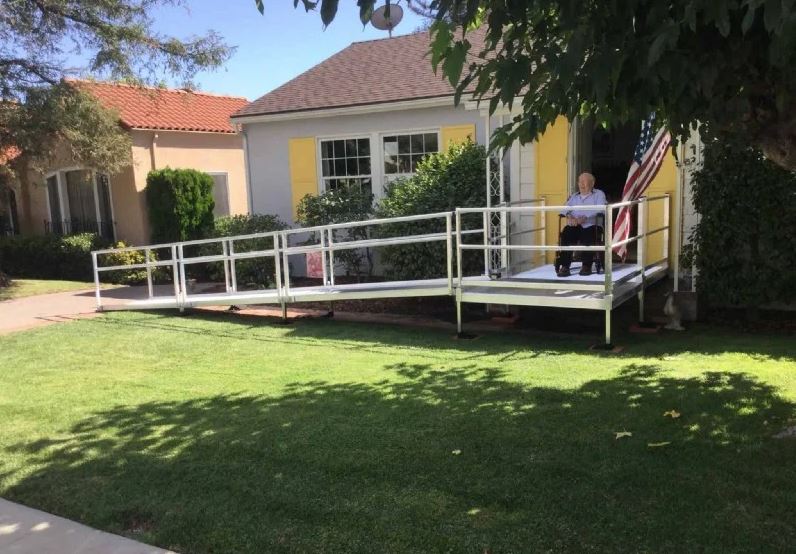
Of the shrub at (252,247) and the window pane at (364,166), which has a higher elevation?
the window pane at (364,166)

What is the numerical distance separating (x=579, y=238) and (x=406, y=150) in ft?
16.9

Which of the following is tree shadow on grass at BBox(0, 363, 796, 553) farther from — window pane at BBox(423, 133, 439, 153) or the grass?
the grass

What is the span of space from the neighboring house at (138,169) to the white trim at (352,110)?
10.1 ft

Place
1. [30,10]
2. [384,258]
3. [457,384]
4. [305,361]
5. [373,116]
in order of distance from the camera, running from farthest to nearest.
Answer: [30,10] → [373,116] → [384,258] → [305,361] → [457,384]

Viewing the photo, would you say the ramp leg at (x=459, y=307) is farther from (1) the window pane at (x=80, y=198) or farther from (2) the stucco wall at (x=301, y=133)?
(1) the window pane at (x=80, y=198)

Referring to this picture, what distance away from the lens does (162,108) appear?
18.3 metres

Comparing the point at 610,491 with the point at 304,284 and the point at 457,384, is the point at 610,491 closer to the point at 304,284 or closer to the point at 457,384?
the point at 457,384

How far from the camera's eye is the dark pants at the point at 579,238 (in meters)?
8.19

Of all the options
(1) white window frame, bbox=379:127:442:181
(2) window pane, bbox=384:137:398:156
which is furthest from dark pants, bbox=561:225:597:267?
(2) window pane, bbox=384:137:398:156

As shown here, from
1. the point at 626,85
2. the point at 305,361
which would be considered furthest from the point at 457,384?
the point at 626,85

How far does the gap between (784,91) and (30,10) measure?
15.2 m

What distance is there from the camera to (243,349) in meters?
7.93

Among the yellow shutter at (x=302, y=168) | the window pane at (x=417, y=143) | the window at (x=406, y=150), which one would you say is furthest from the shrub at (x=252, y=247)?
the window pane at (x=417, y=143)

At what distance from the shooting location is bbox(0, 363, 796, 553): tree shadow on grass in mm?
3305
